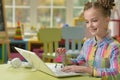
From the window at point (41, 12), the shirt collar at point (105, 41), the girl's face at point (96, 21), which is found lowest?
the window at point (41, 12)

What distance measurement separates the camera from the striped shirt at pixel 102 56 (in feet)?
4.26

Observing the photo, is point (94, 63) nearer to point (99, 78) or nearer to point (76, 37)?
point (99, 78)

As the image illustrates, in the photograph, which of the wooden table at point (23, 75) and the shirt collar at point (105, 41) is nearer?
the wooden table at point (23, 75)

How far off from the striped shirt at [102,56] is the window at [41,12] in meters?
3.10

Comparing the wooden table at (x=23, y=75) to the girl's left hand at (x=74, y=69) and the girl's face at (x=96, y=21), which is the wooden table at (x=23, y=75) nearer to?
the girl's left hand at (x=74, y=69)

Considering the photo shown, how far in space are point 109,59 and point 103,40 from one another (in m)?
0.12

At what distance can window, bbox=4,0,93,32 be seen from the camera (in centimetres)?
465

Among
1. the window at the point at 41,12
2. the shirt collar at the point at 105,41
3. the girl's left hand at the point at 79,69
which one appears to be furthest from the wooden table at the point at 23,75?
the window at the point at 41,12

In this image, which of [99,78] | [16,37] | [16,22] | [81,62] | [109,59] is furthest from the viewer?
[16,22]

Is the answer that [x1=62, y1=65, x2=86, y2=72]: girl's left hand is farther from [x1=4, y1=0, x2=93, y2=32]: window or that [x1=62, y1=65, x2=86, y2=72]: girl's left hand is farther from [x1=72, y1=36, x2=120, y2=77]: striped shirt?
[x1=4, y1=0, x2=93, y2=32]: window

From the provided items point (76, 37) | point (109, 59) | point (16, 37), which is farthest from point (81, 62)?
point (16, 37)

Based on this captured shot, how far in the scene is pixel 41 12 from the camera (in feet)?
15.5

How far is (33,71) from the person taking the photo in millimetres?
1438

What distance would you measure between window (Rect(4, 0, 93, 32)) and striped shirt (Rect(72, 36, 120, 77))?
10.2 feet
